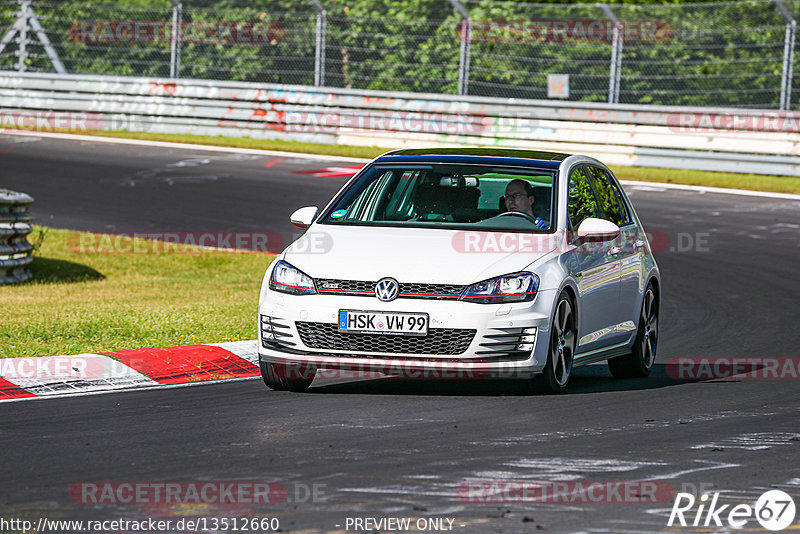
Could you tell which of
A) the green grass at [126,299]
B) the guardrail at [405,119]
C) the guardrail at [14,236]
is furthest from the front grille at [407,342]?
the guardrail at [405,119]

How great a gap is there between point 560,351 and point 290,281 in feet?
5.59

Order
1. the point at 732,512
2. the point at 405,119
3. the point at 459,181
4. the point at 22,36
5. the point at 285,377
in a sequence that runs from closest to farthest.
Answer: the point at 732,512 < the point at 285,377 < the point at 459,181 < the point at 405,119 < the point at 22,36

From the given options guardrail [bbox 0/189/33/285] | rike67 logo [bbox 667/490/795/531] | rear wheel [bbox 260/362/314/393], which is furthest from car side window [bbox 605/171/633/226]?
guardrail [bbox 0/189/33/285]

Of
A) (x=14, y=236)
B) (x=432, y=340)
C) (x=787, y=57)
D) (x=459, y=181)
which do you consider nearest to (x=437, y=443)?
(x=432, y=340)

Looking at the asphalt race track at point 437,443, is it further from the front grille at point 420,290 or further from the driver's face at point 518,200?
the driver's face at point 518,200

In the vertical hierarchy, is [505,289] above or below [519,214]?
below

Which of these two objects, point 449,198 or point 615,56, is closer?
point 449,198

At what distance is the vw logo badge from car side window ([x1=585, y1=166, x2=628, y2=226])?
→ 2.32 meters

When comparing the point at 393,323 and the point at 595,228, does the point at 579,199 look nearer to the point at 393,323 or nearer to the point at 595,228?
the point at 595,228

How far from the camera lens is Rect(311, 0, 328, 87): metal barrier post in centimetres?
2700

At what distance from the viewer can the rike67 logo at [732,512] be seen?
5.84m

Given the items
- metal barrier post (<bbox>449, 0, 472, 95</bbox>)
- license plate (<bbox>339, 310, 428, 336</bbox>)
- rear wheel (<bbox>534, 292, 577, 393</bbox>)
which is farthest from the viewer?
metal barrier post (<bbox>449, 0, 472, 95</bbox>)

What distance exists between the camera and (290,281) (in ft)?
29.3

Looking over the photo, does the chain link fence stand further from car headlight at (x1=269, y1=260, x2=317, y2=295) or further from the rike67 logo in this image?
the rike67 logo
